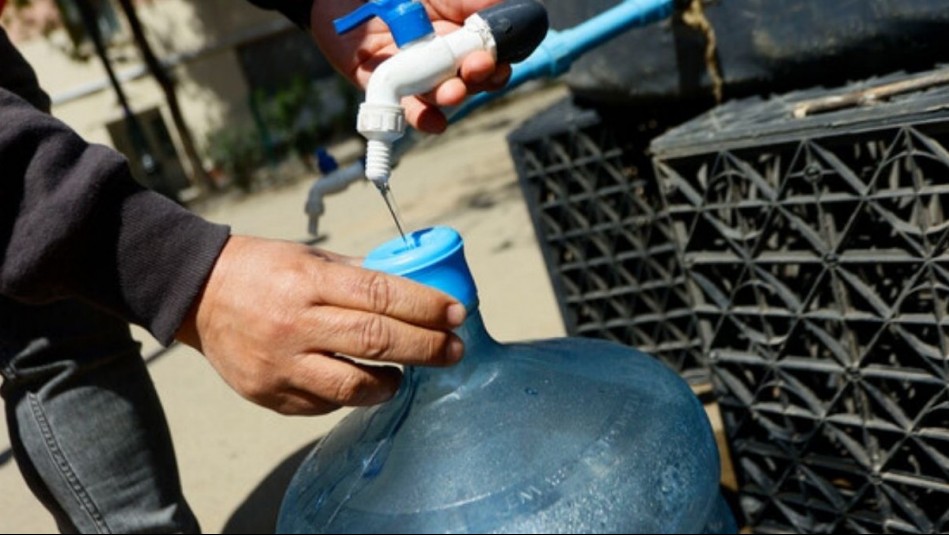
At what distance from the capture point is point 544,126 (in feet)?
7.64

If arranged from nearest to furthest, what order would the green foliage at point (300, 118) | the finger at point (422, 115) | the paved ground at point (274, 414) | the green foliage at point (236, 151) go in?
the finger at point (422, 115) → the paved ground at point (274, 414) → the green foliage at point (236, 151) → the green foliage at point (300, 118)

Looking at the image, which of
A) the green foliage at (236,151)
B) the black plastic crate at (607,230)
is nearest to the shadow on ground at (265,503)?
the black plastic crate at (607,230)

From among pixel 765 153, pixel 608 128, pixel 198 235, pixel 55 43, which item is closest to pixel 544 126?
pixel 608 128

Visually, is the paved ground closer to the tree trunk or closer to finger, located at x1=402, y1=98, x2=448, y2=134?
finger, located at x1=402, y1=98, x2=448, y2=134

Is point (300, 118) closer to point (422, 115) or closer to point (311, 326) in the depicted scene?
point (422, 115)

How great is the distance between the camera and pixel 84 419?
168cm

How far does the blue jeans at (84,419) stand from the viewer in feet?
5.38

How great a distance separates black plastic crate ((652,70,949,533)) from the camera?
1417 millimetres

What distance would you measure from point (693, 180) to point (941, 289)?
19.8 inches

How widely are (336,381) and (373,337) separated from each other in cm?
7

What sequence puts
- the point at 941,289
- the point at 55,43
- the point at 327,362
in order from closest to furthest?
the point at 327,362
the point at 941,289
the point at 55,43

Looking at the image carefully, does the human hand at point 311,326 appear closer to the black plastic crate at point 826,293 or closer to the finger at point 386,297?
the finger at point 386,297

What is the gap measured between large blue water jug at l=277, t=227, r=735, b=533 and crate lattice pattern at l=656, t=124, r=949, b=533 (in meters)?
0.48

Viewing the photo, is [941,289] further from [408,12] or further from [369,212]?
[369,212]
